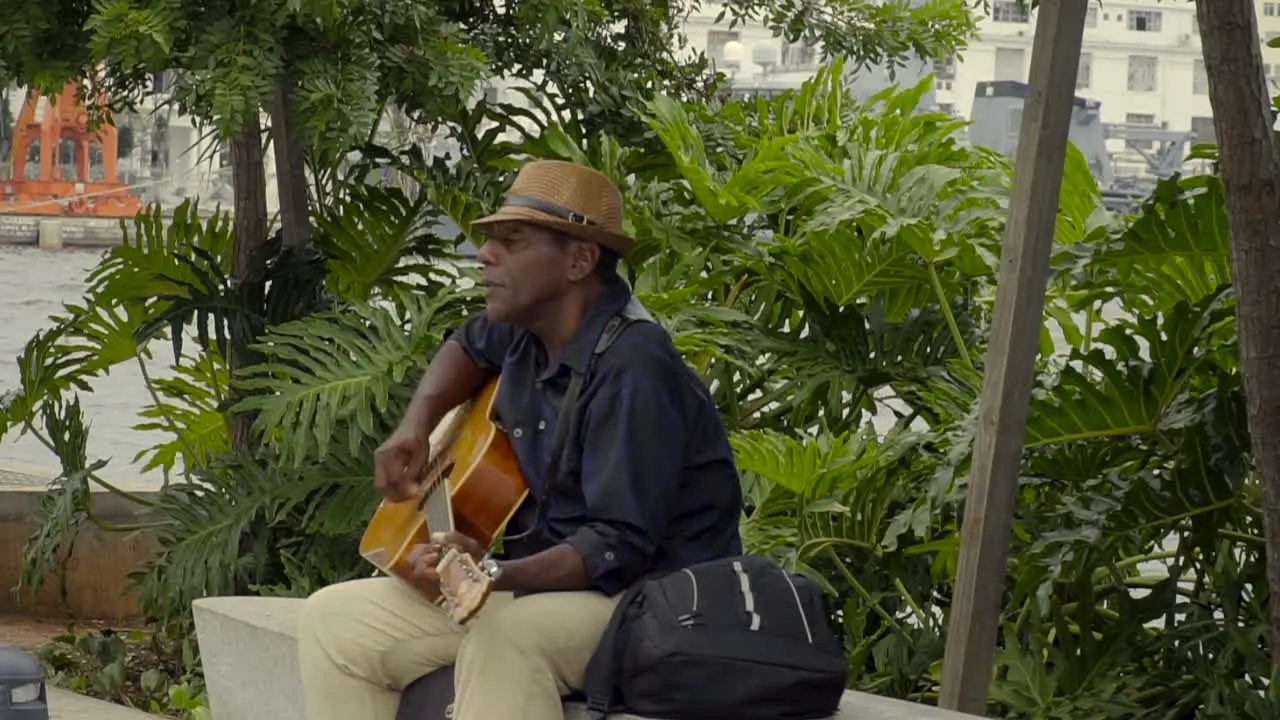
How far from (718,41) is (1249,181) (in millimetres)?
4644

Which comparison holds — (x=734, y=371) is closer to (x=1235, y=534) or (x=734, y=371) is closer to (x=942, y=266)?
(x=942, y=266)

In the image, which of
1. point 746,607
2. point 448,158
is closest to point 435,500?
point 746,607

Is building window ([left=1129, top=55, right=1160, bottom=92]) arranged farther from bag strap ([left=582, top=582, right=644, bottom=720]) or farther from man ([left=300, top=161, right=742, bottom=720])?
bag strap ([left=582, top=582, right=644, bottom=720])

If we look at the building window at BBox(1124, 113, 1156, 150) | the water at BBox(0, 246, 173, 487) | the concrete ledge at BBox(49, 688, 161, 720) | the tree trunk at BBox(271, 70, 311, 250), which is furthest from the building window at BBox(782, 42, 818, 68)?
the building window at BBox(1124, 113, 1156, 150)

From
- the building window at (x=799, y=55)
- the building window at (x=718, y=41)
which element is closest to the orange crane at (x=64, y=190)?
the building window at (x=799, y=55)

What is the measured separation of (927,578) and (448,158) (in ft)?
6.77

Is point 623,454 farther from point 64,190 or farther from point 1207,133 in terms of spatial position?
point 64,190

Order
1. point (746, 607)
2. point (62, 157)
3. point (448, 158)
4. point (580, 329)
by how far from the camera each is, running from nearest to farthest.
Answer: point (746, 607), point (580, 329), point (448, 158), point (62, 157)

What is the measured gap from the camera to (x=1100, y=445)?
4.80 meters

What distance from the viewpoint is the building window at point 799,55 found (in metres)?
8.02

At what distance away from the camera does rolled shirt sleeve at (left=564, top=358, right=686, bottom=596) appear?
11.5 feet

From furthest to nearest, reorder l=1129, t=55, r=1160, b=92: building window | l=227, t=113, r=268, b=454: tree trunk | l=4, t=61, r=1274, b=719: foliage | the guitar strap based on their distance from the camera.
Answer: l=1129, t=55, r=1160, b=92: building window
l=227, t=113, r=268, b=454: tree trunk
l=4, t=61, r=1274, b=719: foliage
the guitar strap

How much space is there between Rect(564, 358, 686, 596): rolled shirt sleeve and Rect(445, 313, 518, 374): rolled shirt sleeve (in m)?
0.47

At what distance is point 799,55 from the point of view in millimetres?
9266
